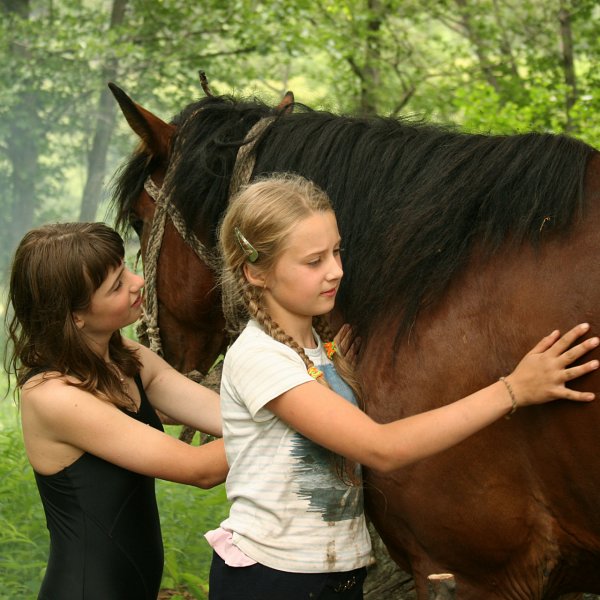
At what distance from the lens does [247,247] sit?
6.40 feet

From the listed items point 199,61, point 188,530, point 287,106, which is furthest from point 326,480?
point 199,61

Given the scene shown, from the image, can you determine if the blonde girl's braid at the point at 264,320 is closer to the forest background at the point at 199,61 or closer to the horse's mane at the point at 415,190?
the horse's mane at the point at 415,190

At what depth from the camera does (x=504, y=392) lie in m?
1.80

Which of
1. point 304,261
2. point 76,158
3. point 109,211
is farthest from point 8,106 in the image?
point 304,261

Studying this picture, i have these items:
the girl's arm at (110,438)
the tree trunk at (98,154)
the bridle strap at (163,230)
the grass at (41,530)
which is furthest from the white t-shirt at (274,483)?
the tree trunk at (98,154)

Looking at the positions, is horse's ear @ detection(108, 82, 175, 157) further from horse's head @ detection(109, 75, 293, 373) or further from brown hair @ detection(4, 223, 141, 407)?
brown hair @ detection(4, 223, 141, 407)

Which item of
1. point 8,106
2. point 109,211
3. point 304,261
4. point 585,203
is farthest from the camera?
point 8,106

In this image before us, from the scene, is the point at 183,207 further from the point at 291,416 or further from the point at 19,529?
the point at 19,529

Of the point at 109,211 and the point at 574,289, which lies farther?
the point at 109,211

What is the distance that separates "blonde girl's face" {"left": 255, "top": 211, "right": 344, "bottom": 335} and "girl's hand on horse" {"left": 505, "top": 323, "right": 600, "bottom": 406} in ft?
1.47

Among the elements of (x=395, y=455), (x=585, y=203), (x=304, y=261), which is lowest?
(x=395, y=455)

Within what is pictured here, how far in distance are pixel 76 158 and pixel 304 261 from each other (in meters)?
7.25

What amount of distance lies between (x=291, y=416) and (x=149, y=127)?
1.50 metres

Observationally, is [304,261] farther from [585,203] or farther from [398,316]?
[585,203]
